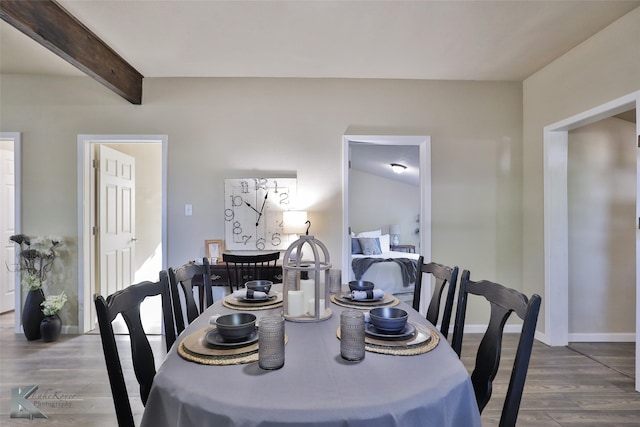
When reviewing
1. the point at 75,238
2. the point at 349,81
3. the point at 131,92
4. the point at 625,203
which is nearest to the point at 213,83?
the point at 131,92

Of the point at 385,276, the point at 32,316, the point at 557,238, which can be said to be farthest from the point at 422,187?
the point at 32,316

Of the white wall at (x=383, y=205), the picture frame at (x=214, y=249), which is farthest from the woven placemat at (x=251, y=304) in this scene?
the white wall at (x=383, y=205)

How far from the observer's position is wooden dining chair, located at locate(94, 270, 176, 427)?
1099 millimetres

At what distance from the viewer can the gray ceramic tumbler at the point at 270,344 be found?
0.94 m

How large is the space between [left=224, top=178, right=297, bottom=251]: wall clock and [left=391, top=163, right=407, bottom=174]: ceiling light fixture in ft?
9.79

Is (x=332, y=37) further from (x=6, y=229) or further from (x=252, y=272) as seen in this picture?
(x=6, y=229)

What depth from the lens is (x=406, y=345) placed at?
1.09 meters

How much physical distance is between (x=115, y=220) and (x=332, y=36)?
3089 millimetres

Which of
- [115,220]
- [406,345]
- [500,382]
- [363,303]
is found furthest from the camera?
[115,220]

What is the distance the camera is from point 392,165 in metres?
5.93

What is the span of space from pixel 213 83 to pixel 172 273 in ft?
8.06

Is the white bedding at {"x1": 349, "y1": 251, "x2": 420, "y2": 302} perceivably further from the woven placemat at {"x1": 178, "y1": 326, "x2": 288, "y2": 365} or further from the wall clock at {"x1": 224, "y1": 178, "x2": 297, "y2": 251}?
the woven placemat at {"x1": 178, "y1": 326, "x2": 288, "y2": 365}

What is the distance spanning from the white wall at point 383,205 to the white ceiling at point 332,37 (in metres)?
3.87

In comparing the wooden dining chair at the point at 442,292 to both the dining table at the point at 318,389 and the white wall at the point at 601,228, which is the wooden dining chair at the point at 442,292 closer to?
the dining table at the point at 318,389
